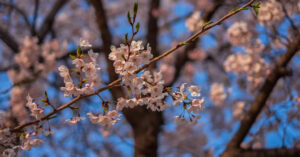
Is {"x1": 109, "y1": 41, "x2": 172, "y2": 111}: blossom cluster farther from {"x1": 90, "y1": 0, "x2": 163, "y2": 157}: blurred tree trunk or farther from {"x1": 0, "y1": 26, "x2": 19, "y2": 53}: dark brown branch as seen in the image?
{"x1": 90, "y1": 0, "x2": 163, "y2": 157}: blurred tree trunk

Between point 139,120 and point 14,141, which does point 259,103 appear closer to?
point 139,120

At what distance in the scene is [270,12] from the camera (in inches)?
123

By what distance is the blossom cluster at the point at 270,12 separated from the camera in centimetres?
302

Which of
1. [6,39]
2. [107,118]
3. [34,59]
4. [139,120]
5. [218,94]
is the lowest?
[107,118]

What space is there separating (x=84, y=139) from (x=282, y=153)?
7.75ft

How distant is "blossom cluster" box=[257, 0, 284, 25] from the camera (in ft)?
9.91

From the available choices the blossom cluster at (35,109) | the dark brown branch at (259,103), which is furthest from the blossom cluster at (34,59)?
the dark brown branch at (259,103)

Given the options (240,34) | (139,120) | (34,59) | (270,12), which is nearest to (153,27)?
(240,34)

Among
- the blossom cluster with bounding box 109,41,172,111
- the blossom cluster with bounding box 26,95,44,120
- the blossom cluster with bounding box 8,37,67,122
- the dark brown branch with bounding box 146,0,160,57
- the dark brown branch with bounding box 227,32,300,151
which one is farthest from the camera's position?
the blossom cluster with bounding box 8,37,67,122

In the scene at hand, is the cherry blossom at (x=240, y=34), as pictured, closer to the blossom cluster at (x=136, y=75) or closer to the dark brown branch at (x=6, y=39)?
the blossom cluster at (x=136, y=75)

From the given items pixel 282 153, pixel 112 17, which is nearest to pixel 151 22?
pixel 282 153

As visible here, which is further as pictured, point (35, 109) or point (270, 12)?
point (270, 12)

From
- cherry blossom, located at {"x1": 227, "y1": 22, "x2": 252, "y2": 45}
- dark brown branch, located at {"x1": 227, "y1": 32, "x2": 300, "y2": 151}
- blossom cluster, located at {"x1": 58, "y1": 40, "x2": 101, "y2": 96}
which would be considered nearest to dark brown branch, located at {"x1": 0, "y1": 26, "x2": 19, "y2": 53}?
blossom cluster, located at {"x1": 58, "y1": 40, "x2": 101, "y2": 96}

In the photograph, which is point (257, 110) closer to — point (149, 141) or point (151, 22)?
point (149, 141)
